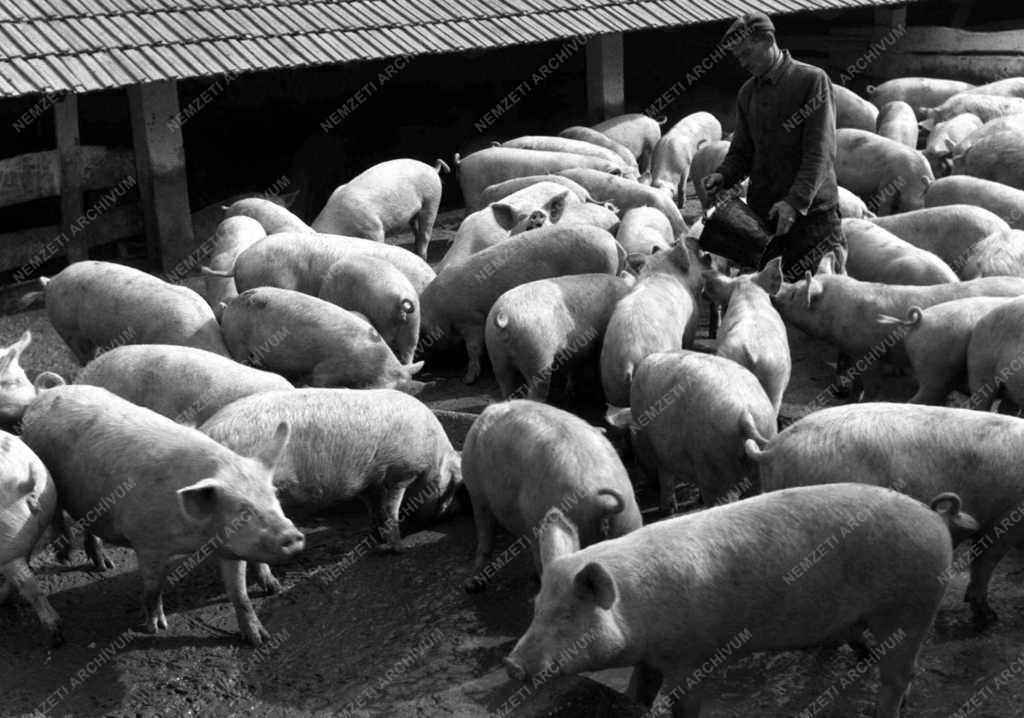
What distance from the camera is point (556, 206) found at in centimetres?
1067

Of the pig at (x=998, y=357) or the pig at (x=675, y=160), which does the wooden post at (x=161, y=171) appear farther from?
the pig at (x=998, y=357)

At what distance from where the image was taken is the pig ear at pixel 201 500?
5.63 meters

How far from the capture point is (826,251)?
8805mm

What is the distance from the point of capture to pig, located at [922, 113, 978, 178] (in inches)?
503

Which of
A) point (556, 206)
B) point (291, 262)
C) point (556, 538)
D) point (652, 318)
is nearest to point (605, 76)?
point (556, 206)

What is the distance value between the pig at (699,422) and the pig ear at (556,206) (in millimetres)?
3730

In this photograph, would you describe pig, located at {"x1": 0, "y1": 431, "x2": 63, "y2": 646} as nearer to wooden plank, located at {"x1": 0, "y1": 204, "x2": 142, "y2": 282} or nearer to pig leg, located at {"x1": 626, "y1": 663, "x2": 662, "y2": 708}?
pig leg, located at {"x1": 626, "y1": 663, "x2": 662, "y2": 708}

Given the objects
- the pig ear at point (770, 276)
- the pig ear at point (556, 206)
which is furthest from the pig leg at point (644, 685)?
the pig ear at point (556, 206)

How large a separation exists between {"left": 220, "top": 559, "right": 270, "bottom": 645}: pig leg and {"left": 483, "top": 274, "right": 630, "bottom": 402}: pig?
2644 millimetres

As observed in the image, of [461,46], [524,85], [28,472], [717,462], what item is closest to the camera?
[28,472]

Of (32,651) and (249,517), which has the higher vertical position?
(249,517)

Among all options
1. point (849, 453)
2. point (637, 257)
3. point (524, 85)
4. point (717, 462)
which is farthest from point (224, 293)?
point (524, 85)

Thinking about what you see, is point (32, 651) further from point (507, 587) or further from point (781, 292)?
point (781, 292)

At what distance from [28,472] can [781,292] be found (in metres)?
4.60
